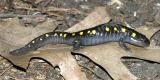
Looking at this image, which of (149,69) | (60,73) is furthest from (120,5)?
(60,73)

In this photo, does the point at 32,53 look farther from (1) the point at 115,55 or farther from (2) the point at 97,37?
(1) the point at 115,55

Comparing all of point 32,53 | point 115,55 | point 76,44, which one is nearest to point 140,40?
point 115,55

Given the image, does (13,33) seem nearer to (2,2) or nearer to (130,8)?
(2,2)

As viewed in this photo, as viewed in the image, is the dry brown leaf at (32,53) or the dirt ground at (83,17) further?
the dirt ground at (83,17)

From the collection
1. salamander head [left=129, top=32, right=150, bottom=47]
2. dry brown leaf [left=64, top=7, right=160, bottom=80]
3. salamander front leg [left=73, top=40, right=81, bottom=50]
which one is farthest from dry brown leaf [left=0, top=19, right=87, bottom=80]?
salamander head [left=129, top=32, right=150, bottom=47]

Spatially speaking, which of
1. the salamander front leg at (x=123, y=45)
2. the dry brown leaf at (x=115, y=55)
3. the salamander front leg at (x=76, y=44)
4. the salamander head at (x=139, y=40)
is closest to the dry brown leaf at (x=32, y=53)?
the salamander front leg at (x=76, y=44)

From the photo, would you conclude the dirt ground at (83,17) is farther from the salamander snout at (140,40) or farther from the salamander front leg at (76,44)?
the salamander snout at (140,40)

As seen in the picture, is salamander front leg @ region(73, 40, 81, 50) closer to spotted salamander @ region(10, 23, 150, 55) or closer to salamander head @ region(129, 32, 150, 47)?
spotted salamander @ region(10, 23, 150, 55)
